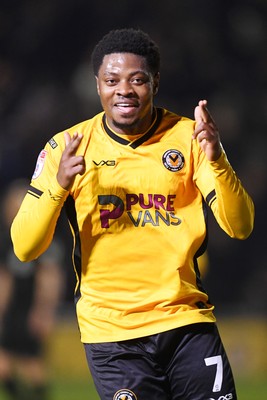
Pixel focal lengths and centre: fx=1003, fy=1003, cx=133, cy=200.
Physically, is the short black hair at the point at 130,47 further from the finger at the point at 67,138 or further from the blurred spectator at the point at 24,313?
the blurred spectator at the point at 24,313

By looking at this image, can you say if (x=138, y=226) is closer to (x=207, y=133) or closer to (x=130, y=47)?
(x=207, y=133)

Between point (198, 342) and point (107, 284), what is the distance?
1.37 feet

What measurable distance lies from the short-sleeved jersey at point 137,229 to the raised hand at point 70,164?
71mm

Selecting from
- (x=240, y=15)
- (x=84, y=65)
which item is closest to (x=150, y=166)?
(x=84, y=65)

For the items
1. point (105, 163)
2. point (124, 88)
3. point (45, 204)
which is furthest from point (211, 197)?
point (45, 204)

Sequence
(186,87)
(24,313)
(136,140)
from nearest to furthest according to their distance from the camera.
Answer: (136,140) < (24,313) < (186,87)

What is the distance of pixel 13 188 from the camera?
26.3ft

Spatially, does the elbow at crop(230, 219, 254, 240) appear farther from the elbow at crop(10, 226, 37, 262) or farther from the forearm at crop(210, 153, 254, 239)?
the elbow at crop(10, 226, 37, 262)

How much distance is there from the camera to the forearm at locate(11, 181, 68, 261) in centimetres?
384

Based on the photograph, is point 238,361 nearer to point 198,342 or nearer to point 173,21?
point 173,21

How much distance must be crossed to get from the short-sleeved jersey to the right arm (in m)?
0.02

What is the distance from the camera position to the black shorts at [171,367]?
12.4 ft

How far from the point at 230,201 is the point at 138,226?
381mm

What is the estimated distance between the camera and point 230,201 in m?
3.76
